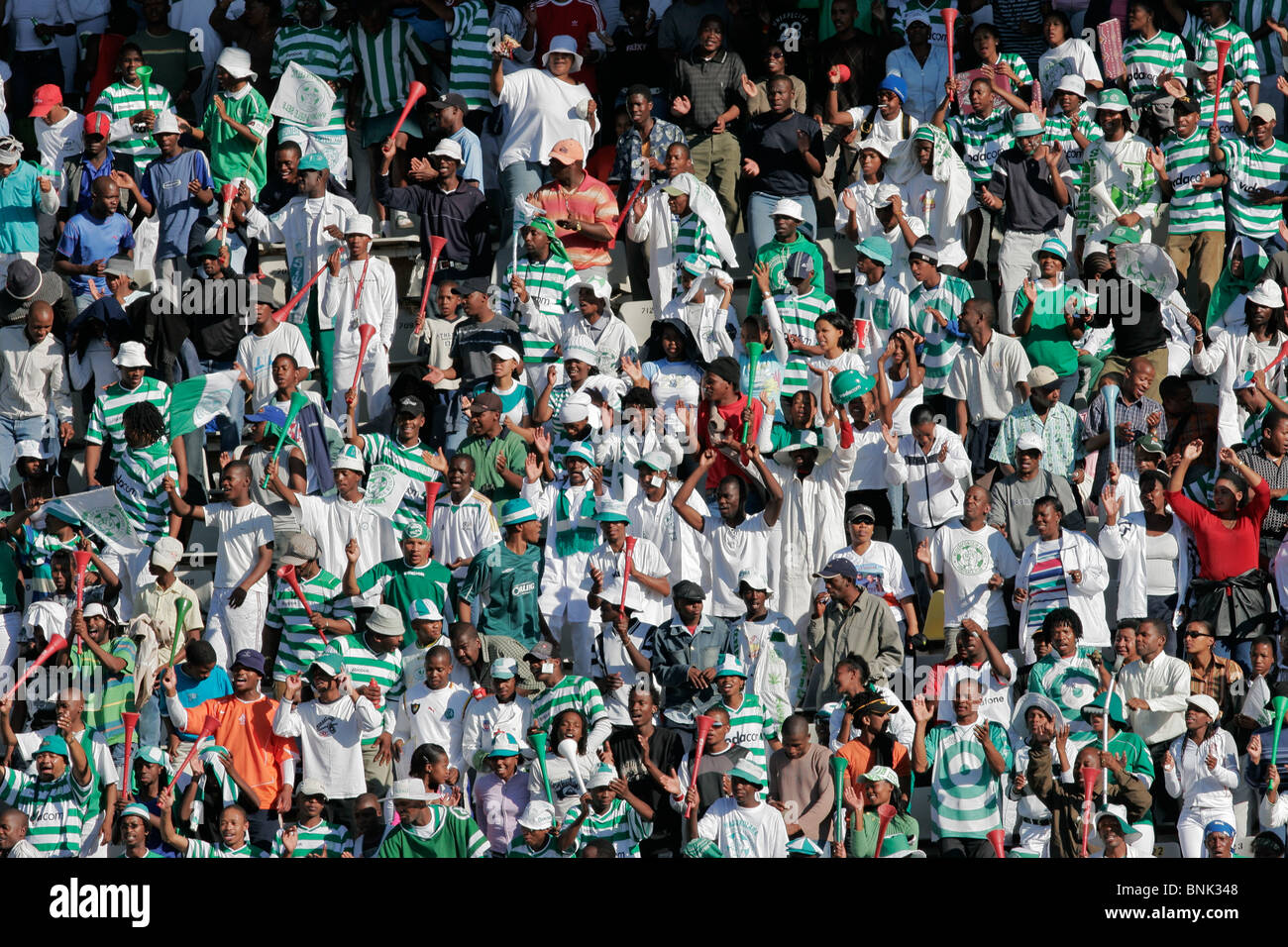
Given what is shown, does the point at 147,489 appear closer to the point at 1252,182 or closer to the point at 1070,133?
the point at 1070,133

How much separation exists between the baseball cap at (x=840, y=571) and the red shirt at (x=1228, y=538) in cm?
191

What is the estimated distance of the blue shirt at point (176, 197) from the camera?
56.5 ft

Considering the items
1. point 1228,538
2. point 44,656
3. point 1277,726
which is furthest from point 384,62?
point 1277,726

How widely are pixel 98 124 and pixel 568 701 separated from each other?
5.23 metres

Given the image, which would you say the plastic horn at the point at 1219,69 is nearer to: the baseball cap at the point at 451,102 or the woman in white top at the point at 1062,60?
the woman in white top at the point at 1062,60

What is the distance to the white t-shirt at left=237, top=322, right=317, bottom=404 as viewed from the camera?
16594 mm

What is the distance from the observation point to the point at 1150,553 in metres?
15.7

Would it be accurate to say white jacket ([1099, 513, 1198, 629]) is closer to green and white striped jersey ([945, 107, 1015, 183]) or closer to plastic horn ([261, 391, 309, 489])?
green and white striped jersey ([945, 107, 1015, 183])

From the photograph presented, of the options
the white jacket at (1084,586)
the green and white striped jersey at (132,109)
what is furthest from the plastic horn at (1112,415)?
the green and white striped jersey at (132,109)

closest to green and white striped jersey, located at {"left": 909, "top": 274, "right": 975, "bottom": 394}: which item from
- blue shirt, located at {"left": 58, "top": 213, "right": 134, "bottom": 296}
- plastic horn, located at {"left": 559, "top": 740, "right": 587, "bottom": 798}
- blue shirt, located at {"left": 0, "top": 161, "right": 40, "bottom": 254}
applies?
plastic horn, located at {"left": 559, "top": 740, "right": 587, "bottom": 798}

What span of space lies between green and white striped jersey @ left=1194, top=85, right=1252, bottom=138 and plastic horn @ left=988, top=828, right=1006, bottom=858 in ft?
16.4

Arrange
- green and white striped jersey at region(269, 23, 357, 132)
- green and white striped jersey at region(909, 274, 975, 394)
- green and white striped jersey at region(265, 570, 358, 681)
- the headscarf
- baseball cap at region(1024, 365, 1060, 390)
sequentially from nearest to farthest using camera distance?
green and white striped jersey at region(265, 570, 358, 681) → baseball cap at region(1024, 365, 1060, 390) → green and white striped jersey at region(909, 274, 975, 394) → the headscarf → green and white striped jersey at region(269, 23, 357, 132)

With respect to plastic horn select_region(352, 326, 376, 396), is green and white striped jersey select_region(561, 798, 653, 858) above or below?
below
